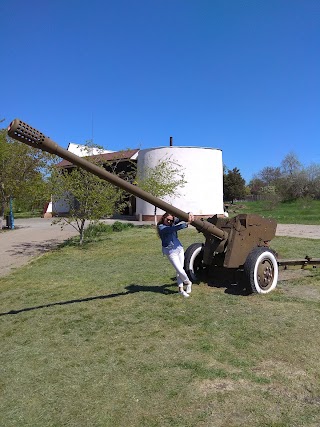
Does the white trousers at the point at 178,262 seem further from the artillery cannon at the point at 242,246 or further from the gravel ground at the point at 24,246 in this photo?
the gravel ground at the point at 24,246

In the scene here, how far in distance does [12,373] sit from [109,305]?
96.2 inches

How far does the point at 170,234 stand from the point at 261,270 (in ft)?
5.29

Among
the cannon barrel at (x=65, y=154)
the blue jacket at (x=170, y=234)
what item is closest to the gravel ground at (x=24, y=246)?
the blue jacket at (x=170, y=234)

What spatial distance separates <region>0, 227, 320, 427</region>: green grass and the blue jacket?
33.6 inches

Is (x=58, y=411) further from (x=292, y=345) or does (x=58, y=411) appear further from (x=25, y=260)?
(x=25, y=260)

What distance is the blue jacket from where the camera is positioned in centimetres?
629

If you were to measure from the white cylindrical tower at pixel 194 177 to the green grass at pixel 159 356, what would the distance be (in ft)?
61.9

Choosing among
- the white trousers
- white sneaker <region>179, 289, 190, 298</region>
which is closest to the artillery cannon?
the white trousers

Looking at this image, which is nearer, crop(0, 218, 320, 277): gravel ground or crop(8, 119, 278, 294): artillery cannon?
crop(8, 119, 278, 294): artillery cannon

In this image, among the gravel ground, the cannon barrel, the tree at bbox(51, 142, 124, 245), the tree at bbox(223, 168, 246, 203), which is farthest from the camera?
the tree at bbox(223, 168, 246, 203)

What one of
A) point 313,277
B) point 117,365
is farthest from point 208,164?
point 117,365

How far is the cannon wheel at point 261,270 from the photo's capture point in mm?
6273

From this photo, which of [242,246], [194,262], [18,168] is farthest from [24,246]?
[242,246]

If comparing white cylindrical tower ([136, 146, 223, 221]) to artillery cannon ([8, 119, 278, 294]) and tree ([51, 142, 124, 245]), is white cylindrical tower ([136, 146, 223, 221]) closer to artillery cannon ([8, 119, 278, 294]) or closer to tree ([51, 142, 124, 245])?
tree ([51, 142, 124, 245])
